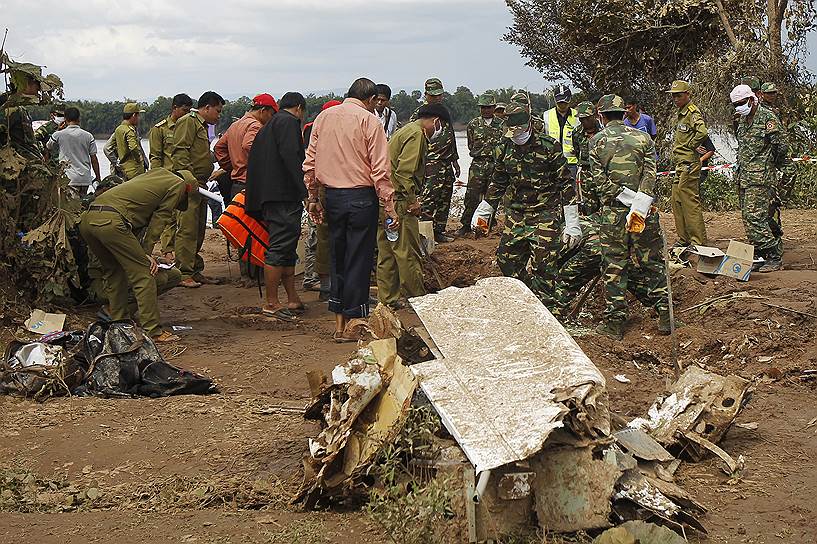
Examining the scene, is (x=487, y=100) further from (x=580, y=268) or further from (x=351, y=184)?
(x=351, y=184)

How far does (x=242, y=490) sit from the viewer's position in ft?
17.0

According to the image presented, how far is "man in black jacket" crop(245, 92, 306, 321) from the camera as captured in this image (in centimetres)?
910

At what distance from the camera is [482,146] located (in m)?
12.9

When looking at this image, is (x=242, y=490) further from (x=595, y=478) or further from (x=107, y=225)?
(x=107, y=225)

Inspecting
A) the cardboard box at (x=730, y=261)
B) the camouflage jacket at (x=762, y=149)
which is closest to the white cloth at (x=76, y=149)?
the cardboard box at (x=730, y=261)

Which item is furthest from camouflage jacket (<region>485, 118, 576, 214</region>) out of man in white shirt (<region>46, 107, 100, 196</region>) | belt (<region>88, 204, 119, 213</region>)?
man in white shirt (<region>46, 107, 100, 196</region>)

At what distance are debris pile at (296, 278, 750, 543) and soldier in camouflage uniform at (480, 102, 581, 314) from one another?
2.67 meters

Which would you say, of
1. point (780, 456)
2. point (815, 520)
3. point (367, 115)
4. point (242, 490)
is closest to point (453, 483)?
point (242, 490)

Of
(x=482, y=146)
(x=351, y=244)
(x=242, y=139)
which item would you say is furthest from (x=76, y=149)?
(x=351, y=244)

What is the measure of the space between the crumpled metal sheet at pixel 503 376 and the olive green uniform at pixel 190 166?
552 centimetres

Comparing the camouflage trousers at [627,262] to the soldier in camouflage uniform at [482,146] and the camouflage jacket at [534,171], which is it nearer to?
the camouflage jacket at [534,171]

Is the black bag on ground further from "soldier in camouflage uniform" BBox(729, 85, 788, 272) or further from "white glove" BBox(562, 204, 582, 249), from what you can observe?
"soldier in camouflage uniform" BBox(729, 85, 788, 272)

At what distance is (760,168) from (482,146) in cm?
365

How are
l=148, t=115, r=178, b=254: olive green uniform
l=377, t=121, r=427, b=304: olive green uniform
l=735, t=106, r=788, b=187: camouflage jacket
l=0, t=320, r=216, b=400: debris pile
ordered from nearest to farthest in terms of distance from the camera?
l=0, t=320, r=216, b=400: debris pile, l=377, t=121, r=427, b=304: olive green uniform, l=735, t=106, r=788, b=187: camouflage jacket, l=148, t=115, r=178, b=254: olive green uniform
